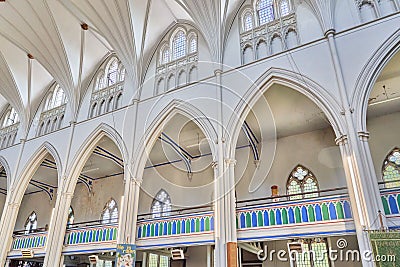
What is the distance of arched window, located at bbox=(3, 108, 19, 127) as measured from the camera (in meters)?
18.7

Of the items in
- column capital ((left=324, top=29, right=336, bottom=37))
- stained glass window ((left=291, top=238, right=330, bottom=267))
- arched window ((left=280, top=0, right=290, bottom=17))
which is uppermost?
arched window ((left=280, top=0, right=290, bottom=17))

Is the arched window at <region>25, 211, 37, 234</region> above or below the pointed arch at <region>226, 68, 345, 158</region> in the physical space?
below

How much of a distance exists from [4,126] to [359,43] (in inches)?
770

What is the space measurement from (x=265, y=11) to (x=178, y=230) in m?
8.79

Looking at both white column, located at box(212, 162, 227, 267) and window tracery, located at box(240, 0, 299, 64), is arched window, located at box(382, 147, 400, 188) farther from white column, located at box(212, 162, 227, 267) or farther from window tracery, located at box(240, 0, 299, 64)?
white column, located at box(212, 162, 227, 267)

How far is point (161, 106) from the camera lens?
12305mm

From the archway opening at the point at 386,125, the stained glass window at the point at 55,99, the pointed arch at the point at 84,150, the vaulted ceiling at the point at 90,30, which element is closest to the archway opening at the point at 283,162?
the archway opening at the point at 386,125

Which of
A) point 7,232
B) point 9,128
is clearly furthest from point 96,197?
point 9,128

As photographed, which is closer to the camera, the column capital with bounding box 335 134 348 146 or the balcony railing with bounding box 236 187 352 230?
the balcony railing with bounding box 236 187 352 230

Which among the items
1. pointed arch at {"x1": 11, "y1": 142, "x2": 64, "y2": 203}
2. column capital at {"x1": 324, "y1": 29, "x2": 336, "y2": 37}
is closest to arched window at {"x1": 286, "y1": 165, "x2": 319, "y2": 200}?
column capital at {"x1": 324, "y1": 29, "x2": 336, "y2": 37}

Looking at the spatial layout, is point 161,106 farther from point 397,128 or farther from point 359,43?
point 397,128

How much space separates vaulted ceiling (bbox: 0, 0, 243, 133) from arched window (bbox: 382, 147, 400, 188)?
24.5 feet

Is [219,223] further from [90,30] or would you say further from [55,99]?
[55,99]

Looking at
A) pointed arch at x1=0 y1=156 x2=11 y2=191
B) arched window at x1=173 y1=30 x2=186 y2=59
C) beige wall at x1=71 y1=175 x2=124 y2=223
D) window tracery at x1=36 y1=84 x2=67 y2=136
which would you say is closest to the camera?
arched window at x1=173 y1=30 x2=186 y2=59
